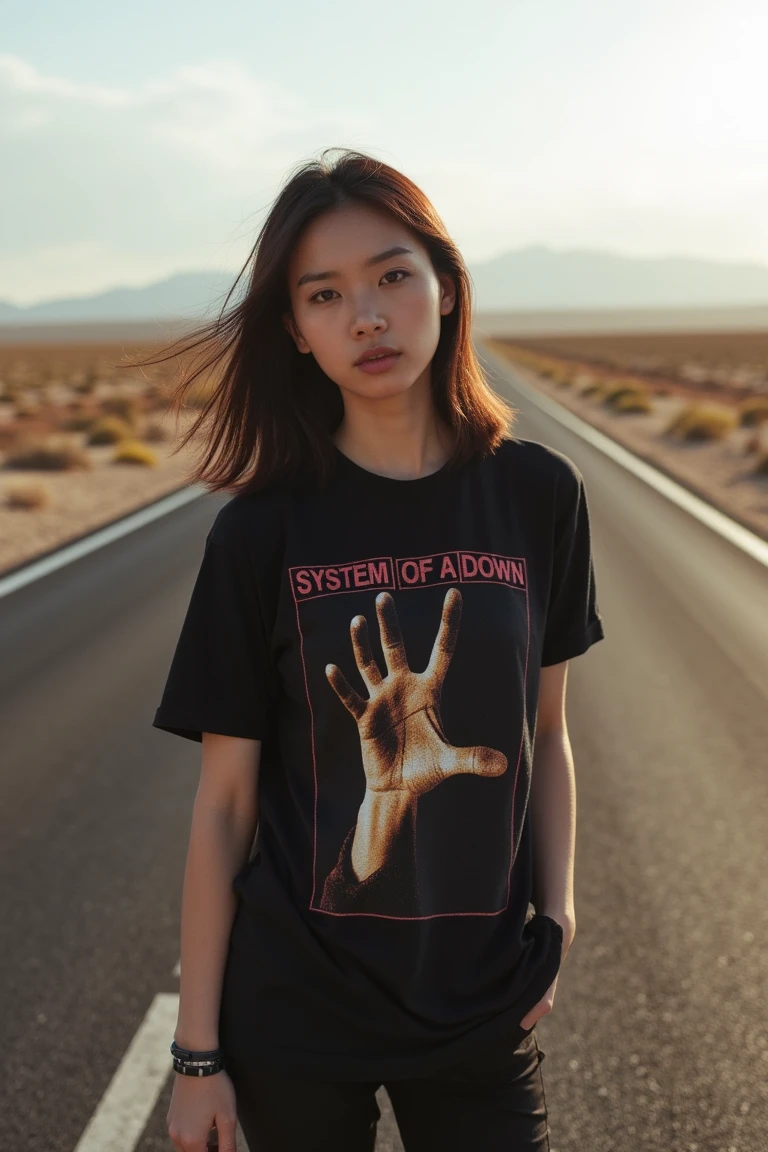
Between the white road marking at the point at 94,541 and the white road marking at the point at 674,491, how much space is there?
14.2ft

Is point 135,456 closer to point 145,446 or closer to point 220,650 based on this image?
point 145,446

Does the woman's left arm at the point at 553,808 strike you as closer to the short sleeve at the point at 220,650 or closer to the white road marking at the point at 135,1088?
the short sleeve at the point at 220,650

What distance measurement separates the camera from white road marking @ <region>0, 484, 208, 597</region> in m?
10.1

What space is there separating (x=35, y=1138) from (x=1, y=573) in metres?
7.98

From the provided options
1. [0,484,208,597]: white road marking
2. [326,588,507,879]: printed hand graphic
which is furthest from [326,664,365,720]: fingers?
[0,484,208,597]: white road marking

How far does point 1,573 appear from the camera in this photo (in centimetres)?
1039

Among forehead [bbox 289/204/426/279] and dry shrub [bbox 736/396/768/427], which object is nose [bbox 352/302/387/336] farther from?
dry shrub [bbox 736/396/768/427]

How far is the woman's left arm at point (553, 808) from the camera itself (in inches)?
75.9

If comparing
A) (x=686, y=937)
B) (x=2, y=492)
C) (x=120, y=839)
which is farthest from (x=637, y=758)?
(x=2, y=492)

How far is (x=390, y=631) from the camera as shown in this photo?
173 centimetres

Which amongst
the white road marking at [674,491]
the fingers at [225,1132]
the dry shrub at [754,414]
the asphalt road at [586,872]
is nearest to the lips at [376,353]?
A: the fingers at [225,1132]

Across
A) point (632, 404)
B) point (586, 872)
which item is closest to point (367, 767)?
point (586, 872)

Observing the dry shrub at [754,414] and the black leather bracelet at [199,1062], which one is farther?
the dry shrub at [754,414]

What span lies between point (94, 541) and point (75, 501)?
11.2 feet
